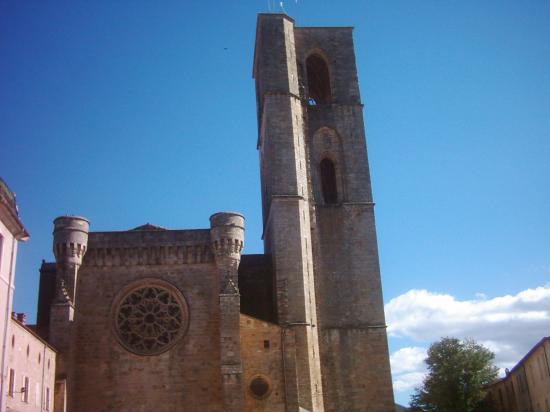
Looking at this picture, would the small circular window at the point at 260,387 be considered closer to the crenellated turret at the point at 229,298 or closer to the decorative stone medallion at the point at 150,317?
the crenellated turret at the point at 229,298

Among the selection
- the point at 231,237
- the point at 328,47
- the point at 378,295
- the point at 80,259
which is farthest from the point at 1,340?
the point at 328,47

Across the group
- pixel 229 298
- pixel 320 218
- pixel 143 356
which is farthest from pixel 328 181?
pixel 143 356

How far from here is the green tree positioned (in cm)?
3444

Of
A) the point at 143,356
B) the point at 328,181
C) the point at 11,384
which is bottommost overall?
the point at 11,384

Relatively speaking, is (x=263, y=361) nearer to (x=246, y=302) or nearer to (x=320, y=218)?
(x=246, y=302)

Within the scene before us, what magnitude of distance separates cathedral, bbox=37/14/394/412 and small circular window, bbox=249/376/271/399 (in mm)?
37

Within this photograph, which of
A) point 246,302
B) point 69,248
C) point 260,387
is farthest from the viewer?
point 246,302

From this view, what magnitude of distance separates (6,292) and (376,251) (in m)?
17.2

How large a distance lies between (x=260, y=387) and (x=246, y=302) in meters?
4.35

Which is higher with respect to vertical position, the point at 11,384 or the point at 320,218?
the point at 320,218

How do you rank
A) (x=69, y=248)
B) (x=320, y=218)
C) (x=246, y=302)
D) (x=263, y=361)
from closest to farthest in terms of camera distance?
(x=263, y=361) → (x=69, y=248) → (x=246, y=302) → (x=320, y=218)

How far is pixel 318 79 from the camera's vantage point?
34375mm

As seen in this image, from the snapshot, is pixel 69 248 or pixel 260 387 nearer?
pixel 260 387

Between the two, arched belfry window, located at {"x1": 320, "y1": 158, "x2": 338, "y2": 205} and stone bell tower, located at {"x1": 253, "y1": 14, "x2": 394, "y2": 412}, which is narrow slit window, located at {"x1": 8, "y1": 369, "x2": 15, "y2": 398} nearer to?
stone bell tower, located at {"x1": 253, "y1": 14, "x2": 394, "y2": 412}
